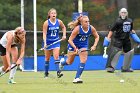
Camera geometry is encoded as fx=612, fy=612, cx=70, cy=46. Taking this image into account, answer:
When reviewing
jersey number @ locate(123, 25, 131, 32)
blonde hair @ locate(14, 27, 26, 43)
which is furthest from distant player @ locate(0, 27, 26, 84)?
jersey number @ locate(123, 25, 131, 32)

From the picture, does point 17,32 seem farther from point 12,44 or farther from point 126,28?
point 126,28

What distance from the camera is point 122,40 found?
62.1ft

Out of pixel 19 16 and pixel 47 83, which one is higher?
pixel 19 16

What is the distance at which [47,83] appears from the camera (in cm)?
1462

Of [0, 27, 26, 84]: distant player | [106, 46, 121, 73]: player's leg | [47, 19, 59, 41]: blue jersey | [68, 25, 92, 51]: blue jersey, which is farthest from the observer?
[106, 46, 121, 73]: player's leg

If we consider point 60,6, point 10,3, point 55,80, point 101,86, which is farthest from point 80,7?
point 101,86

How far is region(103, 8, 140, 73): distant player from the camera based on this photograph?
18.4 m

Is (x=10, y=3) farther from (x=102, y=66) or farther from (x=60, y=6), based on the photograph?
(x=102, y=66)

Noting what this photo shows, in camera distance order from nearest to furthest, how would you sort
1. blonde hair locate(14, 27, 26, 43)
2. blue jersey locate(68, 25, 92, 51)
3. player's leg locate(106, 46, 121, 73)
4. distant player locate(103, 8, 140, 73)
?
blonde hair locate(14, 27, 26, 43), blue jersey locate(68, 25, 92, 51), distant player locate(103, 8, 140, 73), player's leg locate(106, 46, 121, 73)

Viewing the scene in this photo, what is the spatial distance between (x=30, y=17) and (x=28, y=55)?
4.50 ft

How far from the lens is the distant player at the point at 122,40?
1844cm

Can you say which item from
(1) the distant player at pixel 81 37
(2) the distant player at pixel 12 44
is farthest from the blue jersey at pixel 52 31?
(2) the distant player at pixel 12 44

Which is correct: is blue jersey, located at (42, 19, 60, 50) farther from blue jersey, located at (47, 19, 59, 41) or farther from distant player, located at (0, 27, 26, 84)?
distant player, located at (0, 27, 26, 84)

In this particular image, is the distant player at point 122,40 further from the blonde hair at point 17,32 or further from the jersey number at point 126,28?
the blonde hair at point 17,32
